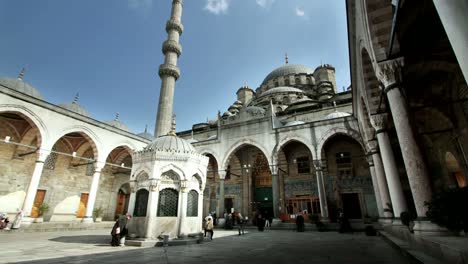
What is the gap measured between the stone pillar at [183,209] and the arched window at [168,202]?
193 mm

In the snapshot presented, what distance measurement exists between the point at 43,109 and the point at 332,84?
28.1 m

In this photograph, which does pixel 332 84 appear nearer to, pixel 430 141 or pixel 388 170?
pixel 430 141

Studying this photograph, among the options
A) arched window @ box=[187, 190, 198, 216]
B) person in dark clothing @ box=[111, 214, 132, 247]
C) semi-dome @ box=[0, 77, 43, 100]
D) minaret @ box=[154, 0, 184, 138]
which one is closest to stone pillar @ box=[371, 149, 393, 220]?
arched window @ box=[187, 190, 198, 216]

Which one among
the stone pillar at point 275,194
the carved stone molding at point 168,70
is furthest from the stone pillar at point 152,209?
the carved stone molding at point 168,70

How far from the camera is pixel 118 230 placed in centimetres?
609

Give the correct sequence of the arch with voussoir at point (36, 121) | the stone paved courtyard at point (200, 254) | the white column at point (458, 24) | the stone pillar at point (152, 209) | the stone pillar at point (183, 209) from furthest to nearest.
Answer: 1. the arch with voussoir at point (36, 121)
2. the stone pillar at point (183, 209)
3. the stone pillar at point (152, 209)
4. the stone paved courtyard at point (200, 254)
5. the white column at point (458, 24)

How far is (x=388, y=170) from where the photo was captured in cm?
721

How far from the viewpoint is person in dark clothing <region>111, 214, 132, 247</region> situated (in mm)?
6020

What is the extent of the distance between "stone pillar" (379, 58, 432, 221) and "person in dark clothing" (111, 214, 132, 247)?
7070 millimetres

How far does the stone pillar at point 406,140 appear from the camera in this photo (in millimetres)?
4363

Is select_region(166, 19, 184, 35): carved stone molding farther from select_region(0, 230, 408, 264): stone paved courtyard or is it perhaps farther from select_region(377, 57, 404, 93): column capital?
select_region(377, 57, 404, 93): column capital

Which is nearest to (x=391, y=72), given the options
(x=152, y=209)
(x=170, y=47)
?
(x=152, y=209)

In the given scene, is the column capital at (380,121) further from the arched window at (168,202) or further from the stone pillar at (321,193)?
the arched window at (168,202)

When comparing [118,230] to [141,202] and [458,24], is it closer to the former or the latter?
[141,202]
